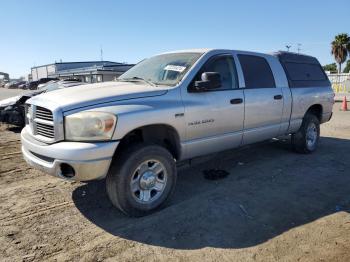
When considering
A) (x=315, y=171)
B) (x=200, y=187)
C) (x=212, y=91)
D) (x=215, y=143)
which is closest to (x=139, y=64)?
(x=212, y=91)

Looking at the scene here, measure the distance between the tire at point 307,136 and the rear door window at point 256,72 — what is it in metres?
1.47

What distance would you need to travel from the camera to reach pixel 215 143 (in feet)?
15.8

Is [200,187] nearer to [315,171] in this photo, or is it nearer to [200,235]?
[200,235]

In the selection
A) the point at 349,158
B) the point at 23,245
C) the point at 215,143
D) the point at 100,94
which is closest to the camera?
the point at 23,245

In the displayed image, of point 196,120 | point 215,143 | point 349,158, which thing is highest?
point 196,120

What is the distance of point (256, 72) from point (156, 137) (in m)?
2.22

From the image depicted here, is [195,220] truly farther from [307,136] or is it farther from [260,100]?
[307,136]

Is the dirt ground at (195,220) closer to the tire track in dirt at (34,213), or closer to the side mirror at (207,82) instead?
the tire track in dirt at (34,213)

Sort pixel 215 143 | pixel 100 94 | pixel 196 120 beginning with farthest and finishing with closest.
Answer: pixel 215 143 < pixel 196 120 < pixel 100 94

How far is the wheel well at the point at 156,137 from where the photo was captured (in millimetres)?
4016

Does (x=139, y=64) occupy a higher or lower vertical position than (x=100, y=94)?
higher

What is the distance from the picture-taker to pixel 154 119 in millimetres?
3916

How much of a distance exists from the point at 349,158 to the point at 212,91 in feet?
12.3

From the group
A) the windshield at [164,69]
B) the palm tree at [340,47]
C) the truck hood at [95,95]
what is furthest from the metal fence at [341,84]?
the truck hood at [95,95]
